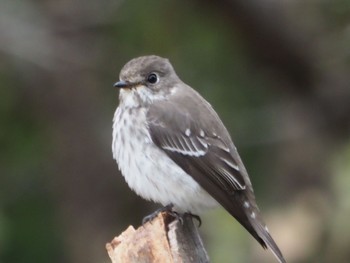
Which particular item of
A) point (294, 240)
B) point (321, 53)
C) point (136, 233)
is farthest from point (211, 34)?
point (136, 233)

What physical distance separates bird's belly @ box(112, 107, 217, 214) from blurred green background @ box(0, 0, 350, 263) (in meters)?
3.61

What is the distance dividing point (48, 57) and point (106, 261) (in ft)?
6.56

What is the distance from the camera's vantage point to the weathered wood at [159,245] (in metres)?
6.23

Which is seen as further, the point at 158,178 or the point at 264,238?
the point at 158,178

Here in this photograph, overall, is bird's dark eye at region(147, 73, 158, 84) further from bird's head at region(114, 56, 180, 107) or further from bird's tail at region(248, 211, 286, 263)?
bird's tail at region(248, 211, 286, 263)

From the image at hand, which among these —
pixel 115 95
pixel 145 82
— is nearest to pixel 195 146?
Result: pixel 145 82

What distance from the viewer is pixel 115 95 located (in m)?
12.2

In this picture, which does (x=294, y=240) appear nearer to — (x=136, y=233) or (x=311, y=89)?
(x=311, y=89)

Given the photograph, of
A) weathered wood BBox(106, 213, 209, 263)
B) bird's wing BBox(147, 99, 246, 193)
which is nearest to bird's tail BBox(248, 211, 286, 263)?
bird's wing BBox(147, 99, 246, 193)

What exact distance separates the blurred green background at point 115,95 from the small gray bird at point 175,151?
10.9 ft

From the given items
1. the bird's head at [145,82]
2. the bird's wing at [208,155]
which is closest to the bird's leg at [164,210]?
the bird's wing at [208,155]

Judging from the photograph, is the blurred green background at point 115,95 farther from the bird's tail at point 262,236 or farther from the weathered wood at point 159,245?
the weathered wood at point 159,245

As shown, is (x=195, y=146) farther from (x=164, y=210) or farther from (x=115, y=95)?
(x=115, y=95)

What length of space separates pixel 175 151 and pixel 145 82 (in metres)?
0.59
